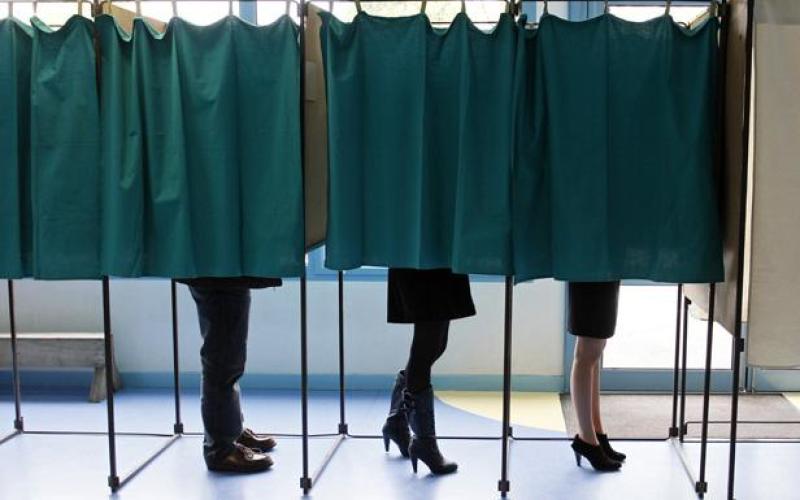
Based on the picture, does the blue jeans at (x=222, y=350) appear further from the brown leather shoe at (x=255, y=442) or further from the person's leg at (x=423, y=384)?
the person's leg at (x=423, y=384)

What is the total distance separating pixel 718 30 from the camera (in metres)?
2.81

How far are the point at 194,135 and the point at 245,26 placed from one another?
0.45 metres

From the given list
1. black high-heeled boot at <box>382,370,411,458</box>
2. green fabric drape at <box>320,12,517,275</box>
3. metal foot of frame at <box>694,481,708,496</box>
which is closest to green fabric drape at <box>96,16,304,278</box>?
green fabric drape at <box>320,12,517,275</box>

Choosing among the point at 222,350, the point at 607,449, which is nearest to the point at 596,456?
the point at 607,449

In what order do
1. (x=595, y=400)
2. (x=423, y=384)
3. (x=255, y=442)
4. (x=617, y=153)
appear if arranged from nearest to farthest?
(x=617, y=153)
(x=423, y=384)
(x=595, y=400)
(x=255, y=442)

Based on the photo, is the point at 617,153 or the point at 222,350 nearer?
the point at 617,153

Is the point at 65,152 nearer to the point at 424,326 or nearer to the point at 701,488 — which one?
the point at 424,326

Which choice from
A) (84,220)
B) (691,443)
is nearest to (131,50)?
(84,220)

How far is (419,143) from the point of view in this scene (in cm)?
282

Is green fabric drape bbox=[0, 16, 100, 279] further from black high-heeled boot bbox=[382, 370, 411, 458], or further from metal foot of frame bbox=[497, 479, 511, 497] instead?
metal foot of frame bbox=[497, 479, 511, 497]

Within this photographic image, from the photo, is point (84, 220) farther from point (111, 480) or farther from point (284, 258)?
point (111, 480)

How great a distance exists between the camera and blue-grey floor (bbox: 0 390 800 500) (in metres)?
3.03

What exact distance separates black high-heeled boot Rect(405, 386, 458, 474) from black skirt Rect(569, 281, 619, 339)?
0.66m

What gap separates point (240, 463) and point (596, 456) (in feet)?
4.89
